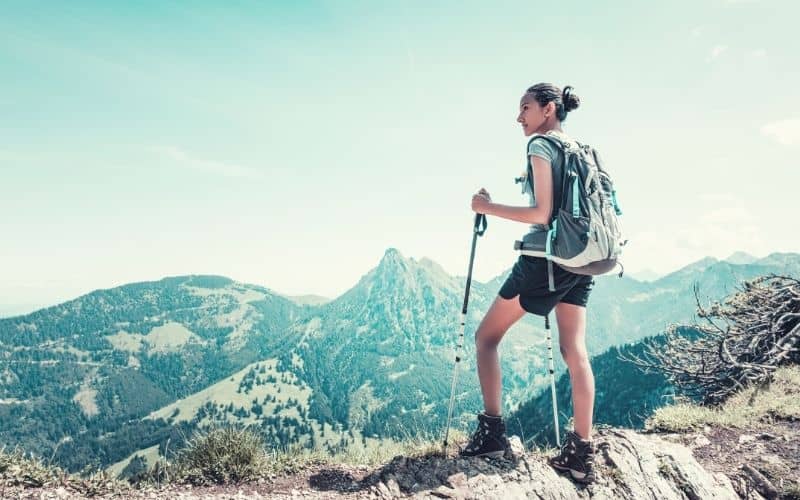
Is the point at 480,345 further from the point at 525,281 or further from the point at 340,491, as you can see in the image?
the point at 340,491

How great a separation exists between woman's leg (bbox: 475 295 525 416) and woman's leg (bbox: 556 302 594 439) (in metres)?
0.44

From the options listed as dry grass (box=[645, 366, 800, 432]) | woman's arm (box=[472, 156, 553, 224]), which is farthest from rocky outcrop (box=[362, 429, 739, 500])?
woman's arm (box=[472, 156, 553, 224])

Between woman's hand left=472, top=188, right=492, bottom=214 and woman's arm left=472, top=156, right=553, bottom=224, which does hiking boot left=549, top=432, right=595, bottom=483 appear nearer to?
woman's arm left=472, top=156, right=553, bottom=224

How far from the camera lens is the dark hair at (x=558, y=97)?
465 centimetres

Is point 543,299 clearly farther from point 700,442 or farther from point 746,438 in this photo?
point 746,438

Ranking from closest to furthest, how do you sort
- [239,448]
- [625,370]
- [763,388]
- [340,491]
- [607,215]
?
[607,215] → [340,491] → [239,448] → [763,388] → [625,370]

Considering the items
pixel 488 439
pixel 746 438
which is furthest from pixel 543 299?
pixel 746 438

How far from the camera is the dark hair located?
15.3 ft

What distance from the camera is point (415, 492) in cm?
476

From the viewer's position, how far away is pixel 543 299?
452 cm

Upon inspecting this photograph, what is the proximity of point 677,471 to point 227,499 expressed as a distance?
5168 mm

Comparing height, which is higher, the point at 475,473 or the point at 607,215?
the point at 607,215

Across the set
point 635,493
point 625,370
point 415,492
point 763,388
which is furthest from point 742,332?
point 625,370

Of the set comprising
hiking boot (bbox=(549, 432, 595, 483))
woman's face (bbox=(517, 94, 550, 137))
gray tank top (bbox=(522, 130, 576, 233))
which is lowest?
hiking boot (bbox=(549, 432, 595, 483))
